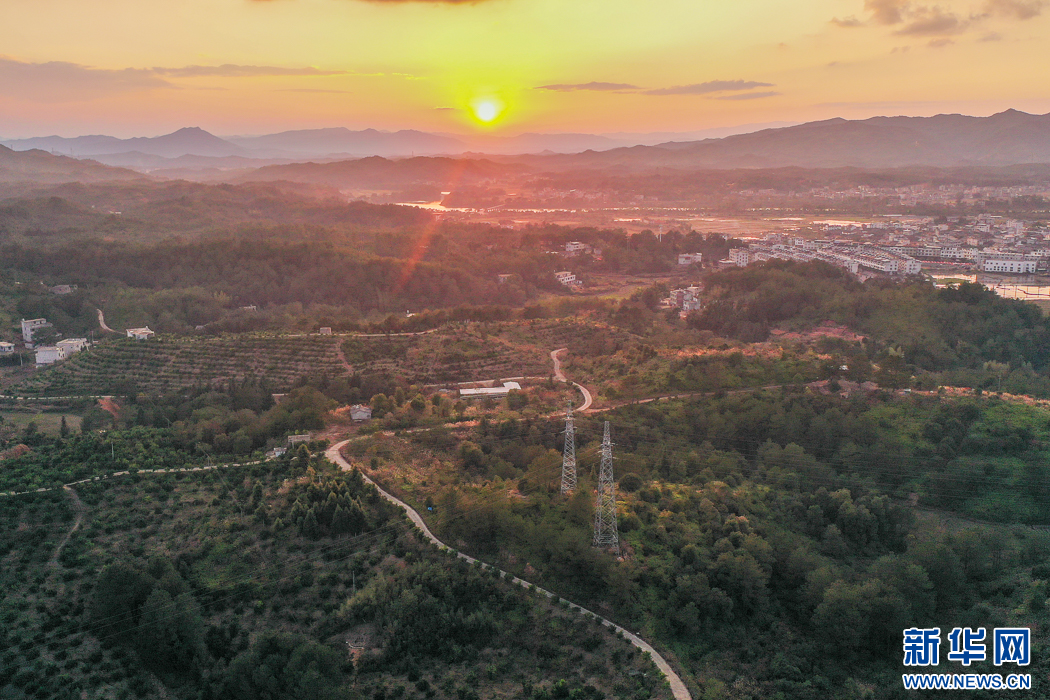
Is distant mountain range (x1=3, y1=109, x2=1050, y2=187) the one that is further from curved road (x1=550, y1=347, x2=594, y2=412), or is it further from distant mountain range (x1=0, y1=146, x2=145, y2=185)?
curved road (x1=550, y1=347, x2=594, y2=412)

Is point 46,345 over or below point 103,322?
below

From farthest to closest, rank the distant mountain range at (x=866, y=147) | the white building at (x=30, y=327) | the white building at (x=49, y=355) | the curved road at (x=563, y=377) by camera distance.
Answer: the distant mountain range at (x=866, y=147), the white building at (x=30, y=327), the white building at (x=49, y=355), the curved road at (x=563, y=377)

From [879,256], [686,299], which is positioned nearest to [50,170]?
[686,299]

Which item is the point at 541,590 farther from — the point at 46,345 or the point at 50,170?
the point at 50,170

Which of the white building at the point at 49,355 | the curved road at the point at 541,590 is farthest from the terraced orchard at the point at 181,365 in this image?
the curved road at the point at 541,590

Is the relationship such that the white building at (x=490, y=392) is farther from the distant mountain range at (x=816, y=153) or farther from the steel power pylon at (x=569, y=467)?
the distant mountain range at (x=816, y=153)

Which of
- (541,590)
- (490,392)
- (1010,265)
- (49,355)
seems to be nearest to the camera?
(541,590)

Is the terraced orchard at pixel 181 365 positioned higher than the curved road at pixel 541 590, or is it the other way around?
the terraced orchard at pixel 181 365
